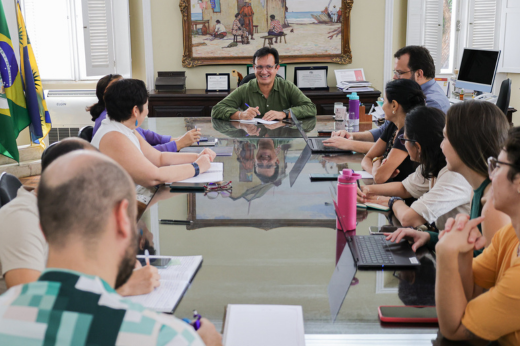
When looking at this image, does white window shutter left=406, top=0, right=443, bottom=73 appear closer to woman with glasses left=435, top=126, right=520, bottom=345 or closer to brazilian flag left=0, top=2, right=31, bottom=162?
Result: brazilian flag left=0, top=2, right=31, bottom=162

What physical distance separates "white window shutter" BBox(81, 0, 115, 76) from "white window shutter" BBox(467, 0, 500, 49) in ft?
12.0

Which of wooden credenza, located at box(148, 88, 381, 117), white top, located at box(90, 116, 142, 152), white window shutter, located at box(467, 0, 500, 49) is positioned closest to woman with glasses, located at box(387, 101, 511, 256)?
white top, located at box(90, 116, 142, 152)

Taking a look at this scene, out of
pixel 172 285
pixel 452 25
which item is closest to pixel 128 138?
pixel 172 285

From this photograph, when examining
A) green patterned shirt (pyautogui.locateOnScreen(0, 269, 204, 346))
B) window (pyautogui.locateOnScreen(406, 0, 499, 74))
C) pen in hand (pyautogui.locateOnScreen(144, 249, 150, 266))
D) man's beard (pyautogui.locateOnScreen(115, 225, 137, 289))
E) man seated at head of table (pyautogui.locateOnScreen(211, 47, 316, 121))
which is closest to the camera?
green patterned shirt (pyautogui.locateOnScreen(0, 269, 204, 346))

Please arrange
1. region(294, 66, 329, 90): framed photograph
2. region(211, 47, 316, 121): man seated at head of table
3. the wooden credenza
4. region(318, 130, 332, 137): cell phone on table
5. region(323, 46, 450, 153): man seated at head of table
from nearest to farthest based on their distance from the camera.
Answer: region(323, 46, 450, 153): man seated at head of table → region(318, 130, 332, 137): cell phone on table → region(211, 47, 316, 121): man seated at head of table → the wooden credenza → region(294, 66, 329, 90): framed photograph

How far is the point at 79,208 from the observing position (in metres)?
0.74

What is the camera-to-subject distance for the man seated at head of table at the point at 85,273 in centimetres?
69

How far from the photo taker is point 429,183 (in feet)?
7.15

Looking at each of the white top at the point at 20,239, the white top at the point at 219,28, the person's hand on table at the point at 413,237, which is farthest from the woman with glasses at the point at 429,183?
the white top at the point at 219,28

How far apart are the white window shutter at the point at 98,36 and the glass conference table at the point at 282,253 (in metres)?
3.35

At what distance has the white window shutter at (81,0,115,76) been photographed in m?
5.46

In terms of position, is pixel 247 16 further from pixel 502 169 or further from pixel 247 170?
pixel 502 169

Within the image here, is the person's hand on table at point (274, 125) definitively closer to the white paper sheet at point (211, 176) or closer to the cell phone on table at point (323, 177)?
the white paper sheet at point (211, 176)

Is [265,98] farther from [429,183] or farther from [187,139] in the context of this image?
[429,183]
